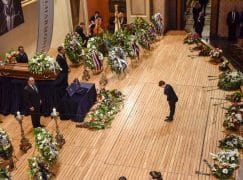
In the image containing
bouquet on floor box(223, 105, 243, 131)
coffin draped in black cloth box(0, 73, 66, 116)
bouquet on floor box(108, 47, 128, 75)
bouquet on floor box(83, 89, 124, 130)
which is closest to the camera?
bouquet on floor box(223, 105, 243, 131)

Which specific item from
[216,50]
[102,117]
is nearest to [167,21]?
[216,50]

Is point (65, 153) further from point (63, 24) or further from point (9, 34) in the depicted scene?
point (63, 24)

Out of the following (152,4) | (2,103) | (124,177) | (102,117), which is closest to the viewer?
(124,177)

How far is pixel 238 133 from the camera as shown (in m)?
8.99

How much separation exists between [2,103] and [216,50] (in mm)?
7345

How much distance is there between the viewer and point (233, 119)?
891cm

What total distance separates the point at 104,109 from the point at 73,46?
355 centimetres

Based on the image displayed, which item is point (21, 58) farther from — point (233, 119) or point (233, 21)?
point (233, 21)

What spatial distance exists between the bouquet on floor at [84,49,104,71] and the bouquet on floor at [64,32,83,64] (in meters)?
1.01

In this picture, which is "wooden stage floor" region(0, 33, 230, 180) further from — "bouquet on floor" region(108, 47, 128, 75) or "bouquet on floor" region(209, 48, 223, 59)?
"bouquet on floor" region(209, 48, 223, 59)

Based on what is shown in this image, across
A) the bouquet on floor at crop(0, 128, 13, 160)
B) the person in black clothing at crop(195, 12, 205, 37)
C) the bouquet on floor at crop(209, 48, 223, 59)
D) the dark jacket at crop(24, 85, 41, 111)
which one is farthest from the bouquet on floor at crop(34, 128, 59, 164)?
the person in black clothing at crop(195, 12, 205, 37)

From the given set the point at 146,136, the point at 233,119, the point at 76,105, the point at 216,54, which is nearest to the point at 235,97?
the point at 233,119

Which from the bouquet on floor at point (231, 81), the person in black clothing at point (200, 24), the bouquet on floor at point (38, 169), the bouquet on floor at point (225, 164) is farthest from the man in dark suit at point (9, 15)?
the bouquet on floor at point (225, 164)

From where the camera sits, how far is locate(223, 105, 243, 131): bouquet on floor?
8867 mm
